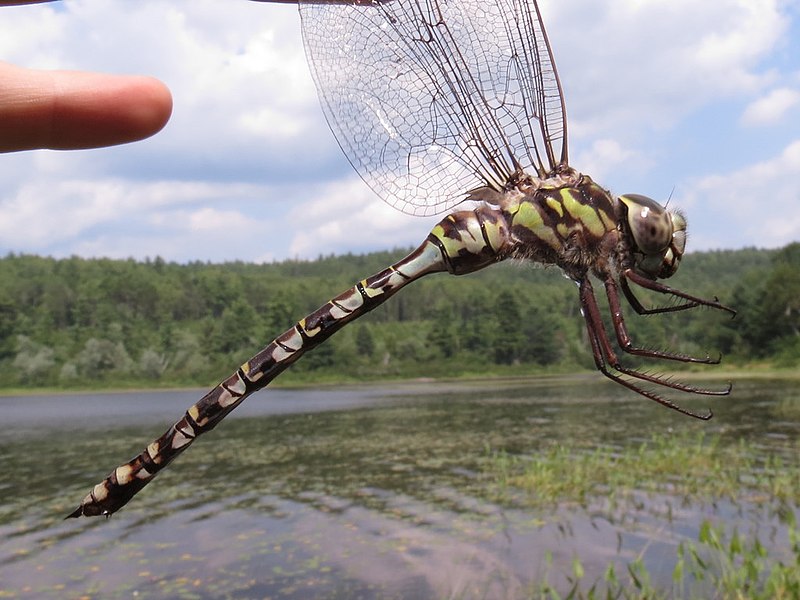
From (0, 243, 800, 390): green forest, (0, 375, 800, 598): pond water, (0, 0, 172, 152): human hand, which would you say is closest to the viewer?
(0, 0, 172, 152): human hand

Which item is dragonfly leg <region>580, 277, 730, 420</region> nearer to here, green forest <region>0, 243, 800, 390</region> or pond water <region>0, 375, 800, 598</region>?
pond water <region>0, 375, 800, 598</region>

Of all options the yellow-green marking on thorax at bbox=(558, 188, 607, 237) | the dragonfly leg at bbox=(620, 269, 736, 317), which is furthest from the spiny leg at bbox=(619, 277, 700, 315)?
the yellow-green marking on thorax at bbox=(558, 188, 607, 237)

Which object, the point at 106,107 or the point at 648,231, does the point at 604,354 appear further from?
the point at 106,107

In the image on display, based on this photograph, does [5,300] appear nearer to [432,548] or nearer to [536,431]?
[536,431]

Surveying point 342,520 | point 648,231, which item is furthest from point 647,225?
point 342,520

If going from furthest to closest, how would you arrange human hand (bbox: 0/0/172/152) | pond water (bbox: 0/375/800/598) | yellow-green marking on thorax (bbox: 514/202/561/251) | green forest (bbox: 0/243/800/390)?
green forest (bbox: 0/243/800/390) < pond water (bbox: 0/375/800/598) < yellow-green marking on thorax (bbox: 514/202/561/251) < human hand (bbox: 0/0/172/152)

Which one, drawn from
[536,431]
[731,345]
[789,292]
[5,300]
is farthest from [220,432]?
[5,300]
